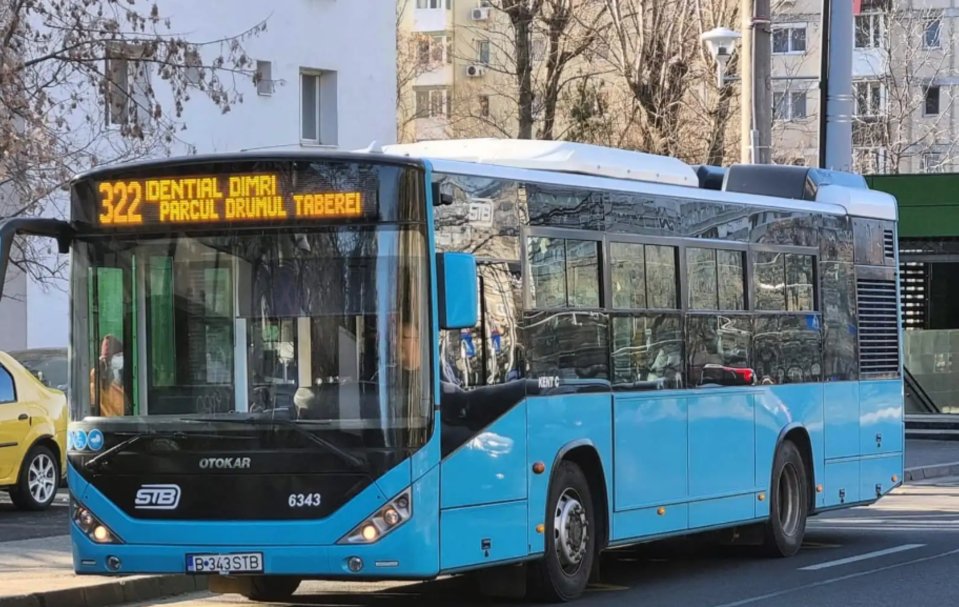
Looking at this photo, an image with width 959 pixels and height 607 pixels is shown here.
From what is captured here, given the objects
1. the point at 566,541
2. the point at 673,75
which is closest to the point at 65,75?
the point at 566,541

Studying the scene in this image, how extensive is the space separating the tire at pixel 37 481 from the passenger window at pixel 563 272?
8973 millimetres

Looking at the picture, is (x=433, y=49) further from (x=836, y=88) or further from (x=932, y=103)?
(x=836, y=88)

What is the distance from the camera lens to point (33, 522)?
18984 millimetres

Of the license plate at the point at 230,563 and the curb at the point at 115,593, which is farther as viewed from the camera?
the curb at the point at 115,593

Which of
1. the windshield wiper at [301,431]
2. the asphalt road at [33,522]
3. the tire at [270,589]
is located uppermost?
the windshield wiper at [301,431]

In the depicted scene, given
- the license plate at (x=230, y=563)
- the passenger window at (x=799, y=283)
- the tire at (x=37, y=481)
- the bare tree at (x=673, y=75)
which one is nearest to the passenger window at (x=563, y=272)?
the license plate at (x=230, y=563)

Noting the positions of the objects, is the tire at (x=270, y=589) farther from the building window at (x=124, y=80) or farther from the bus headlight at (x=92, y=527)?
the building window at (x=124, y=80)

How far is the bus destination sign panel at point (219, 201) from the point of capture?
1112 cm

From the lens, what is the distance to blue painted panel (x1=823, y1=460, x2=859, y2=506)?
16.7 metres

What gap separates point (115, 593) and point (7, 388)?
7.37 meters

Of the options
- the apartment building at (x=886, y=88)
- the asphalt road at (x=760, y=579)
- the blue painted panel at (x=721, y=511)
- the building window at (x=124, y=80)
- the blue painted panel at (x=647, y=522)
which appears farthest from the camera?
the apartment building at (x=886, y=88)

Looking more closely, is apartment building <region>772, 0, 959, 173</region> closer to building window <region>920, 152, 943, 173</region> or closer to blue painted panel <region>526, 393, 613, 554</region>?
building window <region>920, 152, 943, 173</region>

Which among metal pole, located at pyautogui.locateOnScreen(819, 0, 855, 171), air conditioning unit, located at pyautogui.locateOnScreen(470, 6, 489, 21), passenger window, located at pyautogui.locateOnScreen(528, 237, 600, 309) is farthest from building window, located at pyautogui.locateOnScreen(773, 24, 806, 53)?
passenger window, located at pyautogui.locateOnScreen(528, 237, 600, 309)

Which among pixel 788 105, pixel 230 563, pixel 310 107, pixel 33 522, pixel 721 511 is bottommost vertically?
pixel 33 522
